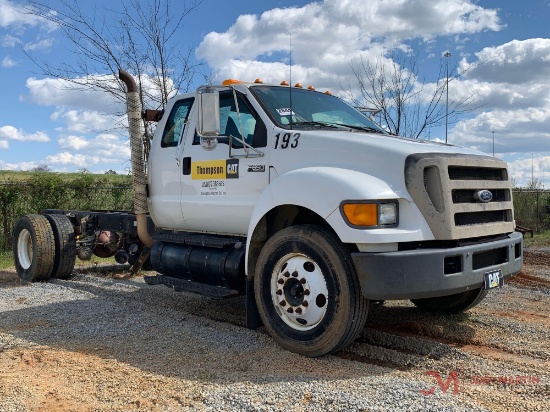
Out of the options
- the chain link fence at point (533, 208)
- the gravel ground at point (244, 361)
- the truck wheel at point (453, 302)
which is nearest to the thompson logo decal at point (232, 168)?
the gravel ground at point (244, 361)

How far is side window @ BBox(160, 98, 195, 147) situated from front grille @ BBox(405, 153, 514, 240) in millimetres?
2938

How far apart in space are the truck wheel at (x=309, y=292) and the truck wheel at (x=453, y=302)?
6.18 feet

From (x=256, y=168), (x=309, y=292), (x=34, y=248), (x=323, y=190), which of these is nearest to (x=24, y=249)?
(x=34, y=248)

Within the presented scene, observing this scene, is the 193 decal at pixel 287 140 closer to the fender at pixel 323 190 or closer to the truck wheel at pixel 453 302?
the fender at pixel 323 190

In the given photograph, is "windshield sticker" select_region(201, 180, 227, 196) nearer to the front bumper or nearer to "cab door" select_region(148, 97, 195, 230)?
"cab door" select_region(148, 97, 195, 230)

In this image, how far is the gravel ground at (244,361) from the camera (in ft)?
12.2

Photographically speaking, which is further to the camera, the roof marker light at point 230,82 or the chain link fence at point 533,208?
the chain link fence at point 533,208

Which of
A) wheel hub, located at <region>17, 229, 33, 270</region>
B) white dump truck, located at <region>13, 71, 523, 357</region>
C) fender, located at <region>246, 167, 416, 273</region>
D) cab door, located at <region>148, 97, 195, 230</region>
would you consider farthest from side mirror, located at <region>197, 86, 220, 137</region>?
wheel hub, located at <region>17, 229, 33, 270</region>

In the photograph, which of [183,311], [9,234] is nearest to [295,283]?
[183,311]

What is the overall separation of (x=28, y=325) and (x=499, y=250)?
4.73 meters

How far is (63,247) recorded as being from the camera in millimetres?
8883

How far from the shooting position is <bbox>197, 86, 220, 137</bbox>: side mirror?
17.6 feet

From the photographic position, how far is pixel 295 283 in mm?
4836

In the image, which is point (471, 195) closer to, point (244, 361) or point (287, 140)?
point (287, 140)
